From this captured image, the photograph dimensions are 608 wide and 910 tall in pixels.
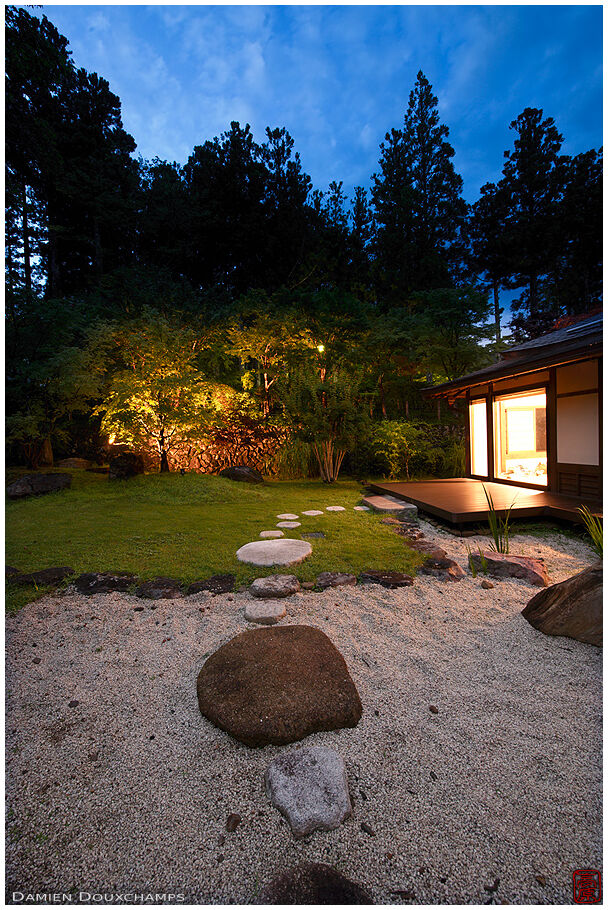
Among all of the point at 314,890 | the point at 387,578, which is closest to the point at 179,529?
the point at 387,578

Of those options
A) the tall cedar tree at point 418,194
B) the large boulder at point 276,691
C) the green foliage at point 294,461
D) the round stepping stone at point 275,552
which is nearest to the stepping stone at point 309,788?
the large boulder at point 276,691

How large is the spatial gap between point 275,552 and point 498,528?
2901 mm

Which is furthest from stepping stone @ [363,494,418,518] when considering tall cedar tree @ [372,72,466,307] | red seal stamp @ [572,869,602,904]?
tall cedar tree @ [372,72,466,307]

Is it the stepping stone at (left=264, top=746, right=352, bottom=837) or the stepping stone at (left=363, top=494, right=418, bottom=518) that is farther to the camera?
the stepping stone at (left=363, top=494, right=418, bottom=518)

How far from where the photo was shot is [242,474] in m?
8.38

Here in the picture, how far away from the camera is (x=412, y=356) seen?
11.7 meters

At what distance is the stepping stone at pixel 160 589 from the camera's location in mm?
2729

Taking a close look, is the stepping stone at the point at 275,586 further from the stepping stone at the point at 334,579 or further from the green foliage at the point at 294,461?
the green foliage at the point at 294,461

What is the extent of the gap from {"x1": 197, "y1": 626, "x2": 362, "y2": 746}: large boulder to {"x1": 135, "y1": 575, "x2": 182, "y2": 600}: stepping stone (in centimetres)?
109

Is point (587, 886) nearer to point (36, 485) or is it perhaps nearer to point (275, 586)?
point (275, 586)

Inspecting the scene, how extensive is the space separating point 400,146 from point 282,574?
23.5 m

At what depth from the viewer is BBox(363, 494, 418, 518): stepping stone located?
17.7 feet

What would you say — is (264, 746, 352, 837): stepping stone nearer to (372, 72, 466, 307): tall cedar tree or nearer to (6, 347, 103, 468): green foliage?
(6, 347, 103, 468): green foliage

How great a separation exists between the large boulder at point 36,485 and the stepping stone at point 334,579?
661cm
